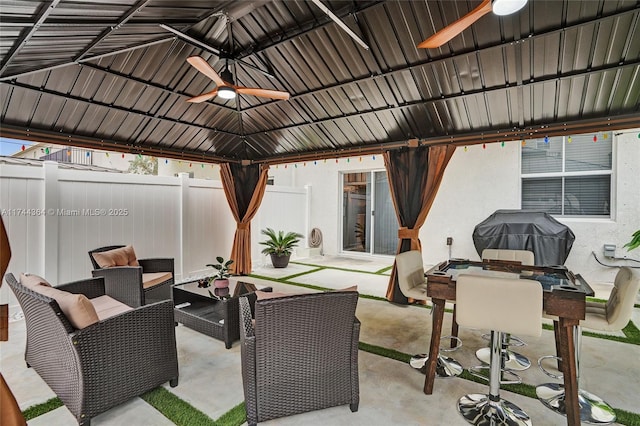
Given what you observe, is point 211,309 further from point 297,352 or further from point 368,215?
point 368,215

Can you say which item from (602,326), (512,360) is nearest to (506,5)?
(602,326)

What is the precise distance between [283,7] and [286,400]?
11.3ft

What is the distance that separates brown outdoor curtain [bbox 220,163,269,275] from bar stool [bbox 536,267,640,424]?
5337 mm

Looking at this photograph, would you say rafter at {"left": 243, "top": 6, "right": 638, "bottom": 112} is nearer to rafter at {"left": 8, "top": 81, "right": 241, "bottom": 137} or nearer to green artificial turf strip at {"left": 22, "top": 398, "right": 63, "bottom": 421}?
rafter at {"left": 8, "top": 81, "right": 241, "bottom": 137}

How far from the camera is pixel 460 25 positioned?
A: 211 cm

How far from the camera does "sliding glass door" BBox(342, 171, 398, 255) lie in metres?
8.38

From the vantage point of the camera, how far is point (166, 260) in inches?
185

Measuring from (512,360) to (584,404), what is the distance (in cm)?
68

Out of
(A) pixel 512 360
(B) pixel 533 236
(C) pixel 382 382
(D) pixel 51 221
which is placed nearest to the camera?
(C) pixel 382 382

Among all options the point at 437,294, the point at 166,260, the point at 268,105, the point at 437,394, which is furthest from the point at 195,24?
the point at 437,394

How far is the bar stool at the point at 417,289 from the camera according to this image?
9.34ft

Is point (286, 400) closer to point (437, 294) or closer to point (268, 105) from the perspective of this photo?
point (437, 294)

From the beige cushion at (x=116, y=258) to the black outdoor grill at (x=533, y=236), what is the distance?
18.9 feet

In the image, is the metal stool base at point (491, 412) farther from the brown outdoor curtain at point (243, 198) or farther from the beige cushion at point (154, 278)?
the brown outdoor curtain at point (243, 198)
